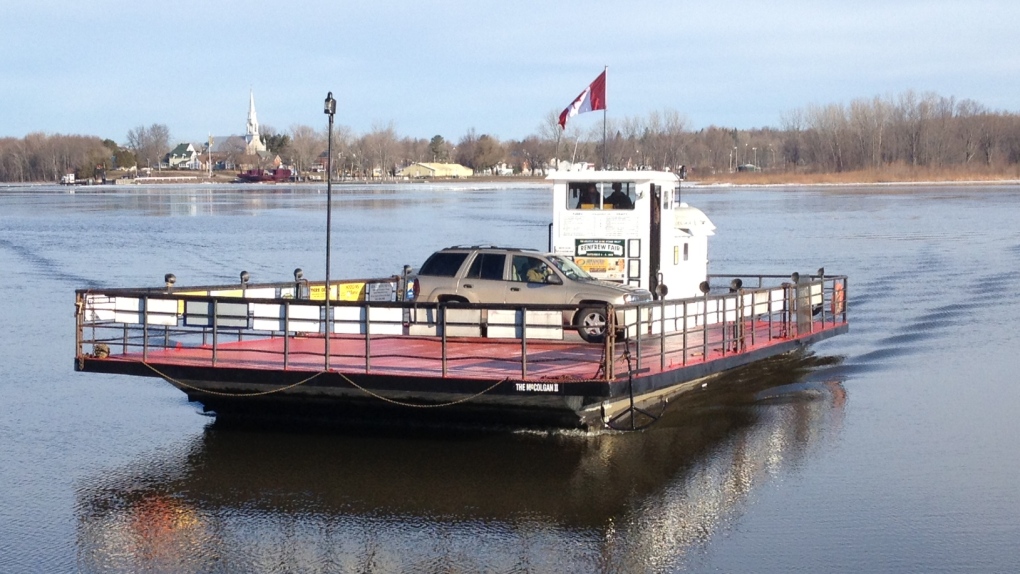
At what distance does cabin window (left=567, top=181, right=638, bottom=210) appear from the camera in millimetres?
20656

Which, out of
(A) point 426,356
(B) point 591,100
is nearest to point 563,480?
(A) point 426,356

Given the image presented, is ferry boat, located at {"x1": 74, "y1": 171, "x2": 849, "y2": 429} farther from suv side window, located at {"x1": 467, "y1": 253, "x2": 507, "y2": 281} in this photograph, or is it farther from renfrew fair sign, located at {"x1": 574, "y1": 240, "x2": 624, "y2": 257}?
renfrew fair sign, located at {"x1": 574, "y1": 240, "x2": 624, "y2": 257}

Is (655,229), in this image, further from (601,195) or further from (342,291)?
(342,291)

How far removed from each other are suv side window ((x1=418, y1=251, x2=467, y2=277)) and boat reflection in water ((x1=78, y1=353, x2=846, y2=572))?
328 cm

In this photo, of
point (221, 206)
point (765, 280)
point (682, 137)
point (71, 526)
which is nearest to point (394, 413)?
point (71, 526)

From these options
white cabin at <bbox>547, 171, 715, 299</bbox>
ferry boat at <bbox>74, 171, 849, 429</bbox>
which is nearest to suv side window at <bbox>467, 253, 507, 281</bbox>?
ferry boat at <bbox>74, 171, 849, 429</bbox>

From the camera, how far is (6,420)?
52.9 feet

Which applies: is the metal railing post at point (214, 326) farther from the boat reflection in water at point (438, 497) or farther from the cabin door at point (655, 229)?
the cabin door at point (655, 229)

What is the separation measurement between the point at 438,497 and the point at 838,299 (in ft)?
39.4

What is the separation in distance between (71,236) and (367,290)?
42634 millimetres

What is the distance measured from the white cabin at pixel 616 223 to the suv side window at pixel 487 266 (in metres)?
2.99

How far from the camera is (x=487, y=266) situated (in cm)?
1783

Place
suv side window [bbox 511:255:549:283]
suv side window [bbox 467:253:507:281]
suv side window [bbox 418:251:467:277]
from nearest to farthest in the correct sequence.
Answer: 1. suv side window [bbox 511:255:549:283]
2. suv side window [bbox 467:253:507:281]
3. suv side window [bbox 418:251:467:277]

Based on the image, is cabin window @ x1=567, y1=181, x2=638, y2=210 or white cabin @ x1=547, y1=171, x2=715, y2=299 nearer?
white cabin @ x1=547, y1=171, x2=715, y2=299
